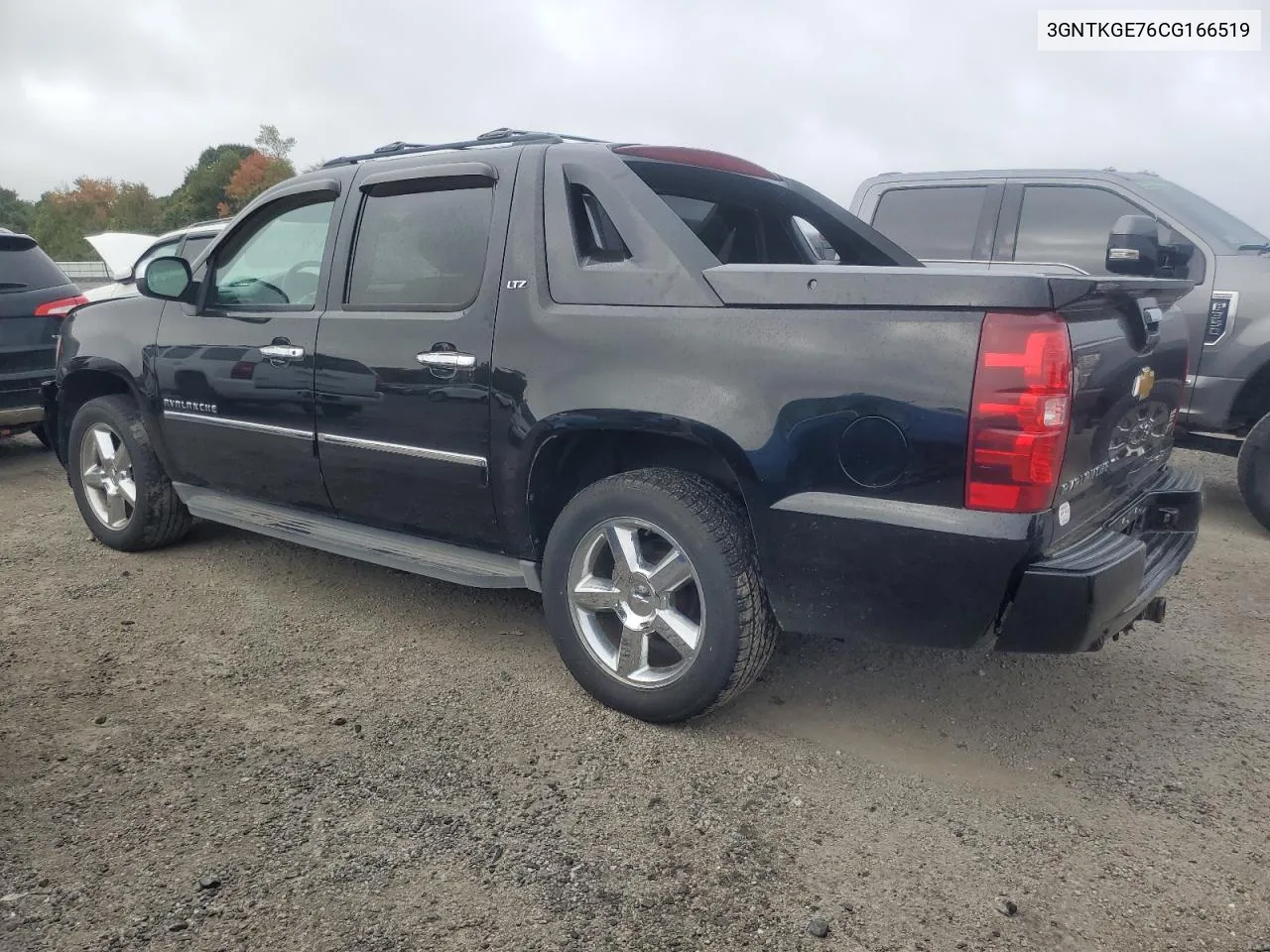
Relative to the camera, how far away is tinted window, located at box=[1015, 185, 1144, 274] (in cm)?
595

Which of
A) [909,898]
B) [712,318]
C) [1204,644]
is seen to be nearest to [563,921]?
[909,898]

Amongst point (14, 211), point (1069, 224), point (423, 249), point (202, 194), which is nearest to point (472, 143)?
point (423, 249)

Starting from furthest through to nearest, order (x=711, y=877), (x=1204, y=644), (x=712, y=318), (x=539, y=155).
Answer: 1. (x=1204, y=644)
2. (x=539, y=155)
3. (x=712, y=318)
4. (x=711, y=877)

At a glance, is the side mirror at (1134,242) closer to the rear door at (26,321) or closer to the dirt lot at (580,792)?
the dirt lot at (580,792)

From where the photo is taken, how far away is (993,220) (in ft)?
20.7

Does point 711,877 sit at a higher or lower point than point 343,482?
lower

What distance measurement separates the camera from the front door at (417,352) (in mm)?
3314

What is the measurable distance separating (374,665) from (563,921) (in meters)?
1.61

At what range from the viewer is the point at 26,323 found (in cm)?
659

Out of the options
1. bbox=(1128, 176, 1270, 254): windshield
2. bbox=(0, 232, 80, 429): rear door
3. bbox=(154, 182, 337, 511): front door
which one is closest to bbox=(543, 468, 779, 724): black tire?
bbox=(154, 182, 337, 511): front door

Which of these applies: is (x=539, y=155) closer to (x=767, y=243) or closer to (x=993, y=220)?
(x=767, y=243)

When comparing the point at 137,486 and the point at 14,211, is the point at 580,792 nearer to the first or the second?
the point at 137,486

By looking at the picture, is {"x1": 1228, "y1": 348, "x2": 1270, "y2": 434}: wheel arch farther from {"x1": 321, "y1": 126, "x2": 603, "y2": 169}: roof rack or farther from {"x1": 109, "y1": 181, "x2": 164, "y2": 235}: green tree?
{"x1": 109, "y1": 181, "x2": 164, "y2": 235}: green tree

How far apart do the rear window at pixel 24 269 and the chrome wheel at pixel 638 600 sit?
18.1 ft
